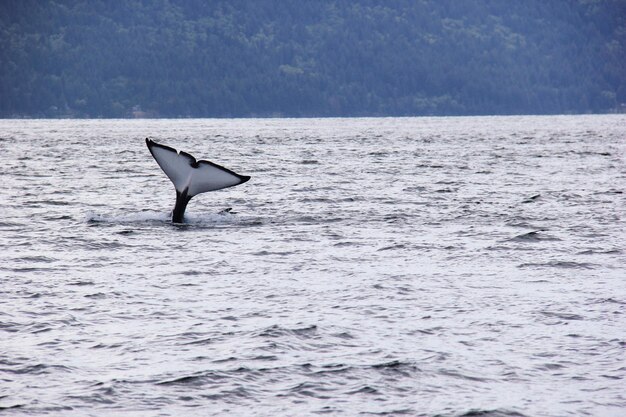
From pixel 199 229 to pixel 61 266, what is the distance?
5.07 m

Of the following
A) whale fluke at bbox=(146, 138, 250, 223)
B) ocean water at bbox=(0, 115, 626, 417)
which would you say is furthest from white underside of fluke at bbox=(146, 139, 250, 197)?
ocean water at bbox=(0, 115, 626, 417)

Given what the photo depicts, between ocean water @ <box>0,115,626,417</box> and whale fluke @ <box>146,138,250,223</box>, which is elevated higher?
whale fluke @ <box>146,138,250,223</box>

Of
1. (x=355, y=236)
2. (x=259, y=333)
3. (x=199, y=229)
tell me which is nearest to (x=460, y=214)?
(x=355, y=236)

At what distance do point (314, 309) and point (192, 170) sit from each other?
6.96 m

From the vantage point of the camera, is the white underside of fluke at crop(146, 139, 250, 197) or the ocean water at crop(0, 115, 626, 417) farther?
the white underside of fluke at crop(146, 139, 250, 197)

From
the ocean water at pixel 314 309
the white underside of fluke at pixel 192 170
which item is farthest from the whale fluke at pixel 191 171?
the ocean water at pixel 314 309

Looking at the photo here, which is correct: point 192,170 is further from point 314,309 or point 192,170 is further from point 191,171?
point 314,309

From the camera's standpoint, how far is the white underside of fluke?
18047 mm

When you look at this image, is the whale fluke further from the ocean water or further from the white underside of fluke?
the ocean water

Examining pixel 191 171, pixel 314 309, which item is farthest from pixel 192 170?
pixel 314 309

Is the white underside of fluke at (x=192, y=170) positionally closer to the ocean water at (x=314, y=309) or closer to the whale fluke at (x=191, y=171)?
the whale fluke at (x=191, y=171)

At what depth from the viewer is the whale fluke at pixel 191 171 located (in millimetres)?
18047

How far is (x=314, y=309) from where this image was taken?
12.1 meters

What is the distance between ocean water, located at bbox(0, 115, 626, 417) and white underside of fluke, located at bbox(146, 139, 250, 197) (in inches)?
41.4
